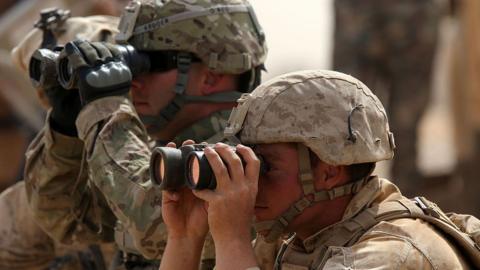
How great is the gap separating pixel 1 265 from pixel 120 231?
1.02 meters

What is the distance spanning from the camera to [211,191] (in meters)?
5.04

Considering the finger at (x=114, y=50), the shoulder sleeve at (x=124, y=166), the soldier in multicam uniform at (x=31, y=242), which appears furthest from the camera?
the soldier in multicam uniform at (x=31, y=242)

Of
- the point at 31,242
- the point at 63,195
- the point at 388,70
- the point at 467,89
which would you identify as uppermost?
the point at 63,195

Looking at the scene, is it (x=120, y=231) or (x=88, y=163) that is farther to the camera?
(x=120, y=231)

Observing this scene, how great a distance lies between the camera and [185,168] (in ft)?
16.7

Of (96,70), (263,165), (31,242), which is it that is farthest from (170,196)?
(31,242)

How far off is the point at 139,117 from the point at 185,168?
1.30 metres

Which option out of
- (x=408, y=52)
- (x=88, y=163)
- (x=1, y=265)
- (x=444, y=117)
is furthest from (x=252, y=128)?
(x=444, y=117)

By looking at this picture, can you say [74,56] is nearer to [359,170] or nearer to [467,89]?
[359,170]

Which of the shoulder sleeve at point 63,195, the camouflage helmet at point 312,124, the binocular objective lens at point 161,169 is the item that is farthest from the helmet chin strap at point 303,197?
the shoulder sleeve at point 63,195

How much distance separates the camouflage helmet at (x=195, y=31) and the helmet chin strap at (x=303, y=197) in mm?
1347

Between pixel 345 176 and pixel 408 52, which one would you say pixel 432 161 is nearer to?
pixel 408 52

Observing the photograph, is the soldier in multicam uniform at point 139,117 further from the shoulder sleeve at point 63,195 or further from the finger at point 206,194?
the finger at point 206,194

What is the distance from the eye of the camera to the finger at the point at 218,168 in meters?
4.98
